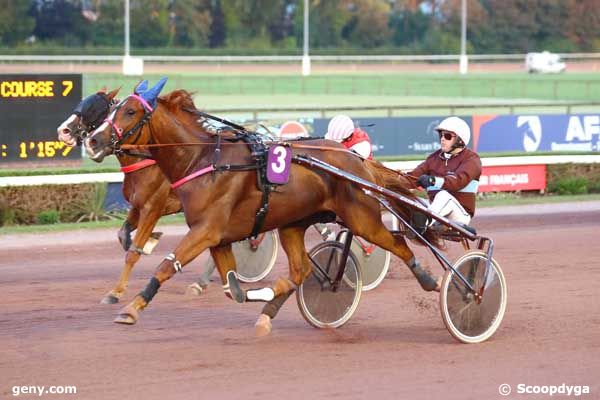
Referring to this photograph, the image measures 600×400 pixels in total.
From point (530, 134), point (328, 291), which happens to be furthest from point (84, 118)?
point (530, 134)

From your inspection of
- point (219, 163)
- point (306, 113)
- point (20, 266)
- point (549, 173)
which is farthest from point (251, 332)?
point (306, 113)

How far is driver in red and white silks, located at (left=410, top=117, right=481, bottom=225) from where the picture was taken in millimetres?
7898

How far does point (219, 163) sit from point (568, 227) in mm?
7874

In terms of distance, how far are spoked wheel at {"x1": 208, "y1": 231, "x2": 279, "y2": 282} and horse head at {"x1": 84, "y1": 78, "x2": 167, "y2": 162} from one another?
119 inches

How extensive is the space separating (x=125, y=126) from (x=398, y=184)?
2.04 m

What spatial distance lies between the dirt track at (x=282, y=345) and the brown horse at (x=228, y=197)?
40 centimetres

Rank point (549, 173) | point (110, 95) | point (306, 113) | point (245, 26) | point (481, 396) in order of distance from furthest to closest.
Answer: point (245, 26) < point (306, 113) < point (549, 173) < point (110, 95) < point (481, 396)

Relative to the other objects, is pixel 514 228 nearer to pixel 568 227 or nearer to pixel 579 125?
pixel 568 227

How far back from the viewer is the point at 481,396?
249 inches

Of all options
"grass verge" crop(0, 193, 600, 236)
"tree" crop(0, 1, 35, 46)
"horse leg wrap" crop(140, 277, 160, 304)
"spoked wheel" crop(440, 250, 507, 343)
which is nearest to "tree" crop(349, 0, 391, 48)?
"tree" crop(0, 1, 35, 46)

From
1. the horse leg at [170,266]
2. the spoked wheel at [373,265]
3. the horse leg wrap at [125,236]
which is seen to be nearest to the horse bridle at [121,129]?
the horse leg at [170,266]

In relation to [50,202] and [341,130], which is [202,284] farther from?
[50,202]

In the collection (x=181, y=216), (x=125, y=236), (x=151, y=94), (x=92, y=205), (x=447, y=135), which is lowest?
(x=181, y=216)

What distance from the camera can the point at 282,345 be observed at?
299 inches
